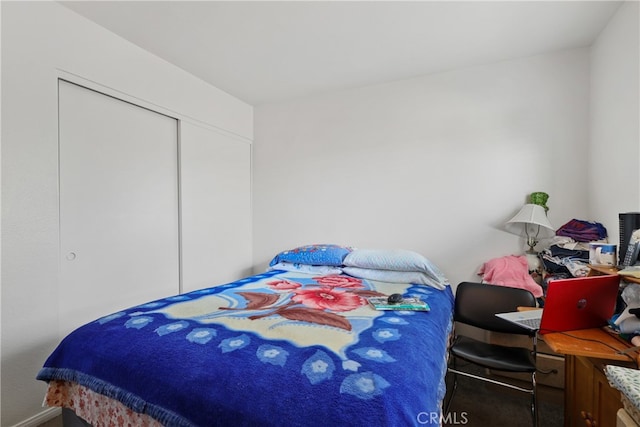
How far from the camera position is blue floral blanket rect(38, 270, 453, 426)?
91 centimetres

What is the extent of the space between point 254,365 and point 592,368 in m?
1.52

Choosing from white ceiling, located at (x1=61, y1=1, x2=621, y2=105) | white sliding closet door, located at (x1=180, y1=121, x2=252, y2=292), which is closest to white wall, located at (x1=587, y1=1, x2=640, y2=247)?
white ceiling, located at (x1=61, y1=1, x2=621, y2=105)

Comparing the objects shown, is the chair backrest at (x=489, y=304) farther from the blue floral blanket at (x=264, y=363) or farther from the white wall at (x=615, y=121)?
the white wall at (x=615, y=121)

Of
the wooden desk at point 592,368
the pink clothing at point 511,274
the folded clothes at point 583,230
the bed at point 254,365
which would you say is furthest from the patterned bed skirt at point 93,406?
the folded clothes at point 583,230

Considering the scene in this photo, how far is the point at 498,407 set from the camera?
189cm

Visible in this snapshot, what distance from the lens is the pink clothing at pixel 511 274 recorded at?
2.24 metres

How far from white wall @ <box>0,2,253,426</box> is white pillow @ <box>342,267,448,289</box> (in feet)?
7.19

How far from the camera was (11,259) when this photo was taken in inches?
68.5

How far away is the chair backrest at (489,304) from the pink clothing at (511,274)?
0.31 m

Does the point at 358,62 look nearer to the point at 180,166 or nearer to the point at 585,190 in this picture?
the point at 180,166

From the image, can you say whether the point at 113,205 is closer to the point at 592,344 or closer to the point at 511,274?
the point at 592,344

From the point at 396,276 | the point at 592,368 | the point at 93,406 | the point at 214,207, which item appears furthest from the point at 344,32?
the point at 93,406

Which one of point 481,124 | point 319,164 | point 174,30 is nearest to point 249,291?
point 319,164

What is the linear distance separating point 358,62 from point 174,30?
1.51 m
